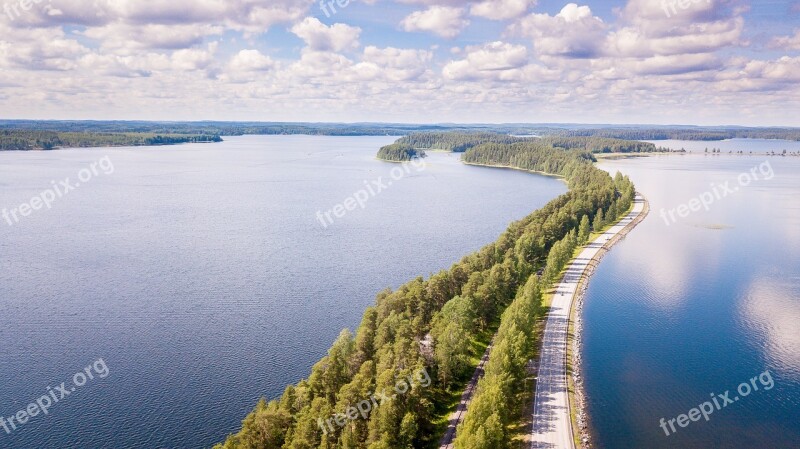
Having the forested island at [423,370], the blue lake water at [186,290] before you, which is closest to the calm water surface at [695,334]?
the forested island at [423,370]

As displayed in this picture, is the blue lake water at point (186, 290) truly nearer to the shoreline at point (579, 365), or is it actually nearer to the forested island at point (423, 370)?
the forested island at point (423, 370)

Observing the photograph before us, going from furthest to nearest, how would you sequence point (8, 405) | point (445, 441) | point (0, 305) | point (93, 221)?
point (93, 221), point (0, 305), point (8, 405), point (445, 441)

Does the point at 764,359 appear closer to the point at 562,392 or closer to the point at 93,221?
the point at 562,392

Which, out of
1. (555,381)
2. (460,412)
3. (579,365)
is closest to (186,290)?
(460,412)

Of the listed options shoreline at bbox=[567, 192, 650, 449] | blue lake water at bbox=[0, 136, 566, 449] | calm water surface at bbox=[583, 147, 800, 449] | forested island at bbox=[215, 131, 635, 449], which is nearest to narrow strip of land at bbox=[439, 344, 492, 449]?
forested island at bbox=[215, 131, 635, 449]

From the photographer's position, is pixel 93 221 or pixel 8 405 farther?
pixel 93 221

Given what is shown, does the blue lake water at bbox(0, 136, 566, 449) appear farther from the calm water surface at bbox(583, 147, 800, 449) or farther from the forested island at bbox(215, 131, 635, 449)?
the calm water surface at bbox(583, 147, 800, 449)

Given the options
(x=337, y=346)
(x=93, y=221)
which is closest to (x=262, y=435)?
(x=337, y=346)
